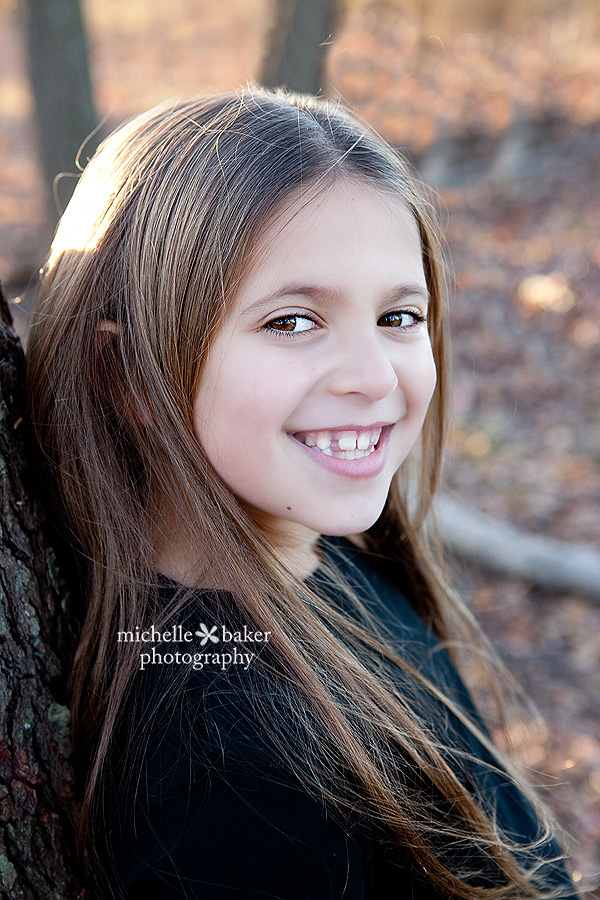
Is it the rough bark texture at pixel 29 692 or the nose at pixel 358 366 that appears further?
the nose at pixel 358 366

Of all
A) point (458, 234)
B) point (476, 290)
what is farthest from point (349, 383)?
point (458, 234)

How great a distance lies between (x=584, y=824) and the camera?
2.92 m

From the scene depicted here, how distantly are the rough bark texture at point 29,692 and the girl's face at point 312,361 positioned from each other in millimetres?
375

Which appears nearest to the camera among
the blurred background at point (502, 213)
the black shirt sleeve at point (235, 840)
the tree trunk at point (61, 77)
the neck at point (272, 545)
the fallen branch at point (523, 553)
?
the black shirt sleeve at point (235, 840)

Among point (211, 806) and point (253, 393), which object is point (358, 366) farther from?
point (211, 806)

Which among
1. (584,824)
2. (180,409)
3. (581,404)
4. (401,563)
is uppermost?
(581,404)

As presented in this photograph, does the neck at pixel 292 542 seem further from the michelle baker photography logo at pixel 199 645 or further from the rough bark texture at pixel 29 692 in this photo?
the rough bark texture at pixel 29 692

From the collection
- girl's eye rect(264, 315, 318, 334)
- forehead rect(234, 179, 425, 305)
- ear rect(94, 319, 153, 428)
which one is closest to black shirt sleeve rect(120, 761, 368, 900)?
ear rect(94, 319, 153, 428)

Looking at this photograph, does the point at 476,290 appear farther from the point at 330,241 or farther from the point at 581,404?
the point at 330,241

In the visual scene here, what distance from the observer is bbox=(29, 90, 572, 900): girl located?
1.31 m

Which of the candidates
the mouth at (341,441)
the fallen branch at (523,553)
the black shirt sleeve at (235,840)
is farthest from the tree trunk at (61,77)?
the black shirt sleeve at (235,840)

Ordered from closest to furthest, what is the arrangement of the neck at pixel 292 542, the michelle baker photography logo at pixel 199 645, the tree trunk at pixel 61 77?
the michelle baker photography logo at pixel 199 645 → the neck at pixel 292 542 → the tree trunk at pixel 61 77

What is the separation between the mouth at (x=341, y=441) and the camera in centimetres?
152

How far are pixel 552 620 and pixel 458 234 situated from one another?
200 inches
